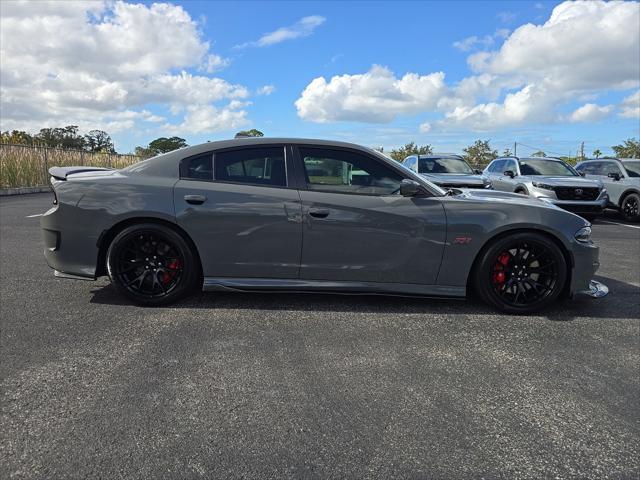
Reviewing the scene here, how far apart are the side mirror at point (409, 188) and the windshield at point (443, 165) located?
304 inches

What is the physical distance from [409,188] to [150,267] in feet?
7.78

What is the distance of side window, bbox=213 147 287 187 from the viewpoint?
13.4 feet

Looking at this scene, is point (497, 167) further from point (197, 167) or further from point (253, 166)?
point (197, 167)

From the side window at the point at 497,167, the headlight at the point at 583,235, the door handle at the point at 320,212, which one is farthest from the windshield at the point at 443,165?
the door handle at the point at 320,212

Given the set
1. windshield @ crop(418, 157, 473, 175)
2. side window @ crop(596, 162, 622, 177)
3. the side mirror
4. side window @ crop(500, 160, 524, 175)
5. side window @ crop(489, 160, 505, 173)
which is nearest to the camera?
the side mirror

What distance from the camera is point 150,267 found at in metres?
4.13

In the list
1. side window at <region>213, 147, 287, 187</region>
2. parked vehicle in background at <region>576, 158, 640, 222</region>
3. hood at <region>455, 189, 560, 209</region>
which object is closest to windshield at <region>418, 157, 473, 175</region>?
parked vehicle in background at <region>576, 158, 640, 222</region>

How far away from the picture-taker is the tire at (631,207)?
37.8 feet

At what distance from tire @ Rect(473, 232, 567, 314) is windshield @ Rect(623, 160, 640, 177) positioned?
1020 centimetres

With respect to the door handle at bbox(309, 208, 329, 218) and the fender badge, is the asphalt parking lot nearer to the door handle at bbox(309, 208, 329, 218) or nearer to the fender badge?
the fender badge

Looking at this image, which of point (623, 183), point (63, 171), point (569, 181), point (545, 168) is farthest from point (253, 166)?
point (623, 183)

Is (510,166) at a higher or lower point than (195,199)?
higher

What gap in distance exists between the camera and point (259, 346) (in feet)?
10.7

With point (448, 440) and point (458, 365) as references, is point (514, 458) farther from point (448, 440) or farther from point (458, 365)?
point (458, 365)
